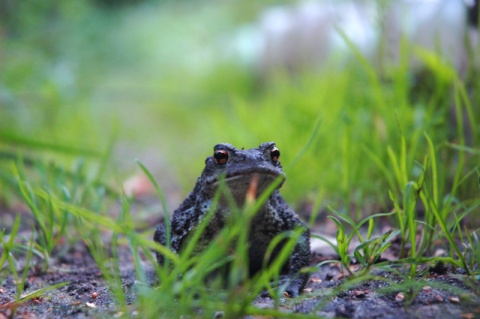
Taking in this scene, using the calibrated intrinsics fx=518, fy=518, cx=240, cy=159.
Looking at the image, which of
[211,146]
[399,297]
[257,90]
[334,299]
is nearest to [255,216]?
[334,299]

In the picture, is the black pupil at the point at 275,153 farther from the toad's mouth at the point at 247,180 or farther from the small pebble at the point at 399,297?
the small pebble at the point at 399,297

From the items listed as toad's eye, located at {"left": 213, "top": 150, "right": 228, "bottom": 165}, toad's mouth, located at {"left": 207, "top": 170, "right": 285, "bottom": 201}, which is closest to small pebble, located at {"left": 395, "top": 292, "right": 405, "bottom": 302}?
toad's mouth, located at {"left": 207, "top": 170, "right": 285, "bottom": 201}

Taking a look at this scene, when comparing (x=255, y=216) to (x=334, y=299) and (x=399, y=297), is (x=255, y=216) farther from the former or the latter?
(x=399, y=297)

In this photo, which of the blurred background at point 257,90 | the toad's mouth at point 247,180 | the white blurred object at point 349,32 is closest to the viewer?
the toad's mouth at point 247,180

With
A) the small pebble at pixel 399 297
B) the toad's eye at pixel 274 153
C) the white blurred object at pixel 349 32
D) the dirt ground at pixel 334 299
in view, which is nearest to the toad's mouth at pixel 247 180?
the toad's eye at pixel 274 153

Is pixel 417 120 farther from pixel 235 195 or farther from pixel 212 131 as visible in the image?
pixel 212 131

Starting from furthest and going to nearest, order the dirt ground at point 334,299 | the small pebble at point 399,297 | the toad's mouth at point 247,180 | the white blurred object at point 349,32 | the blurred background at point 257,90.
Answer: the white blurred object at point 349,32
the blurred background at point 257,90
the toad's mouth at point 247,180
the small pebble at point 399,297
the dirt ground at point 334,299

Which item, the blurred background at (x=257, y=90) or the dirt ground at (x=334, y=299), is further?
the blurred background at (x=257, y=90)

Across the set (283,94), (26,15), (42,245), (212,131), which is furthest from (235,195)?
(26,15)
